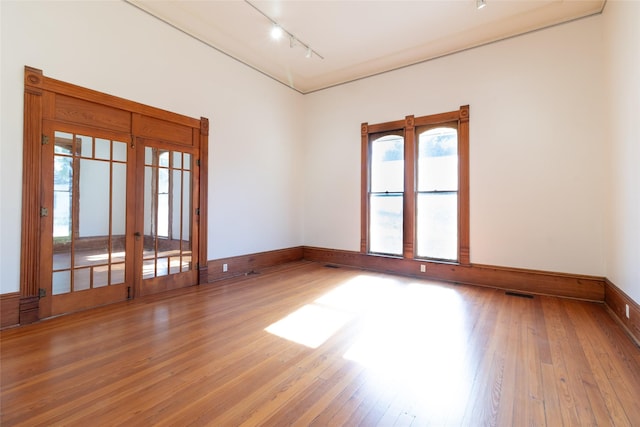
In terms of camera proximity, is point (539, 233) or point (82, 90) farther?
point (539, 233)

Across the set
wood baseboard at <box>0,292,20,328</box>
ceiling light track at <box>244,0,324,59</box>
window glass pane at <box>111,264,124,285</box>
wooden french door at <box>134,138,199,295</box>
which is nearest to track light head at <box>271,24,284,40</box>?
ceiling light track at <box>244,0,324,59</box>

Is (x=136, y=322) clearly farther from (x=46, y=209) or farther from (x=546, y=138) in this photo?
(x=546, y=138)

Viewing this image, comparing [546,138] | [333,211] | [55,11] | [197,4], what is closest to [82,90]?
[55,11]

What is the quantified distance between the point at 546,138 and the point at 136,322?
5813mm

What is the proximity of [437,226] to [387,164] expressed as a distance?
59.6 inches

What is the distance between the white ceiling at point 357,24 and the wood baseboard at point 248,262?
3.58 metres

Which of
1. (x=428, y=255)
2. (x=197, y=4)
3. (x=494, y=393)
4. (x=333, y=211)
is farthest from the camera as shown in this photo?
(x=333, y=211)

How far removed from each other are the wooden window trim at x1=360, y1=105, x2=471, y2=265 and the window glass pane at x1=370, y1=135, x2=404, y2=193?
13 centimetres

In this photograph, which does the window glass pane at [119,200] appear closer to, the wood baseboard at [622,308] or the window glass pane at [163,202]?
the window glass pane at [163,202]

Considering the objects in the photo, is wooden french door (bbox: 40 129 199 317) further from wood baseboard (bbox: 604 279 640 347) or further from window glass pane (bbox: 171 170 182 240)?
wood baseboard (bbox: 604 279 640 347)

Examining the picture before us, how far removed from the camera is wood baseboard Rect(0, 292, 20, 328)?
291 centimetres

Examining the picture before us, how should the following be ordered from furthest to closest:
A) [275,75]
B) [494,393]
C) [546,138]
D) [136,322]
A: [275,75] → [546,138] → [136,322] → [494,393]

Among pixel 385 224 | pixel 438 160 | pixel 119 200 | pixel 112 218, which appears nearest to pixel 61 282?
pixel 112 218

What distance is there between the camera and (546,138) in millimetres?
4277
